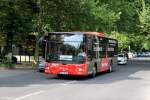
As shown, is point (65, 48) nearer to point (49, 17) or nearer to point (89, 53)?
point (89, 53)

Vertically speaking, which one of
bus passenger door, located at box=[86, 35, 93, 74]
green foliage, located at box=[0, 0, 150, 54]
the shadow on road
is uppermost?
green foliage, located at box=[0, 0, 150, 54]

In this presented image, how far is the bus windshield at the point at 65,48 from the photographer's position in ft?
Answer: 91.7

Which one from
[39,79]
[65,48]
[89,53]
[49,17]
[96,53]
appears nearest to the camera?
[39,79]

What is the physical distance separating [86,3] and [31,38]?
769 cm

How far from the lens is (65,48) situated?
28188 mm

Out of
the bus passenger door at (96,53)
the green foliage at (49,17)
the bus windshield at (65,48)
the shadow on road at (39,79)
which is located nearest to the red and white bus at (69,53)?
the bus windshield at (65,48)

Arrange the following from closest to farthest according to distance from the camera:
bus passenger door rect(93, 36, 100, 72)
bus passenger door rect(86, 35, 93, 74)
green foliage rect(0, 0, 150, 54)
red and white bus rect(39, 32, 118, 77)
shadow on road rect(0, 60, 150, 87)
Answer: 1. shadow on road rect(0, 60, 150, 87)
2. red and white bus rect(39, 32, 118, 77)
3. bus passenger door rect(86, 35, 93, 74)
4. bus passenger door rect(93, 36, 100, 72)
5. green foliage rect(0, 0, 150, 54)

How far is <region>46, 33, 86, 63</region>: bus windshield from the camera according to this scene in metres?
27.9

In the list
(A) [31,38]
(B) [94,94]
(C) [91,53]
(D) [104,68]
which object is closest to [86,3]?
(A) [31,38]

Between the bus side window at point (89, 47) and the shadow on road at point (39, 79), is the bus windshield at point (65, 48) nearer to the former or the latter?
the bus side window at point (89, 47)

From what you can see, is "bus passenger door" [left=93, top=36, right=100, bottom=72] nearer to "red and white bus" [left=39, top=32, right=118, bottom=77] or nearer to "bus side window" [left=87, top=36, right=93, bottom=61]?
"red and white bus" [left=39, top=32, right=118, bottom=77]

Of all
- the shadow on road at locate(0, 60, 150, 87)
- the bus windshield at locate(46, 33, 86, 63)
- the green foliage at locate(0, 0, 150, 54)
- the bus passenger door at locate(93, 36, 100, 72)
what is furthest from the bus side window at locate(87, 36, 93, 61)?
the green foliage at locate(0, 0, 150, 54)

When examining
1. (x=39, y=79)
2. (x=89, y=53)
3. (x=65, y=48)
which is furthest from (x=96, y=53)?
(x=39, y=79)

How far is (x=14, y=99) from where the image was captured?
16.2m
